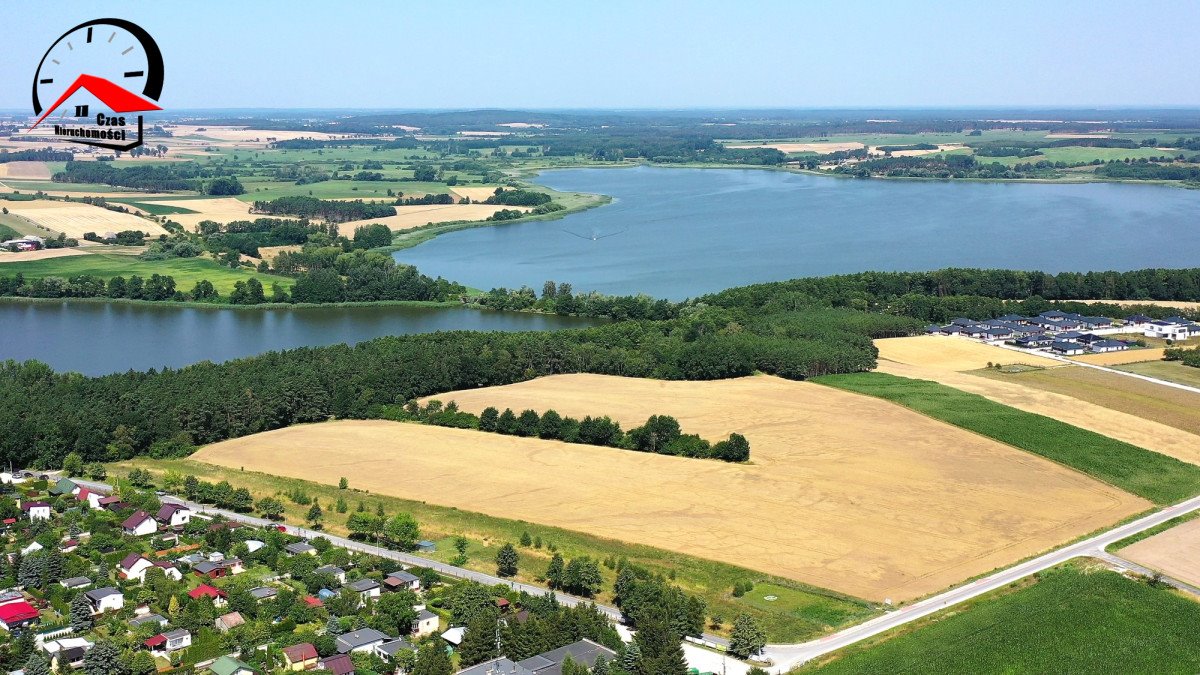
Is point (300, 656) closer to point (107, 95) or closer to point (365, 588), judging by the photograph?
point (365, 588)

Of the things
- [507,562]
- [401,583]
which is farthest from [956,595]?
[401,583]

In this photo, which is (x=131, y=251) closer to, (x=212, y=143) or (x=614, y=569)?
(x=614, y=569)

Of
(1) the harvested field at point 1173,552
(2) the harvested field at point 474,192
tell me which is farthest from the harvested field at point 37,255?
(1) the harvested field at point 1173,552

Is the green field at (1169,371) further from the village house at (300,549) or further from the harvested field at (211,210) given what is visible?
the harvested field at (211,210)

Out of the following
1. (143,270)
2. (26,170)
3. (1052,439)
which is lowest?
(1052,439)

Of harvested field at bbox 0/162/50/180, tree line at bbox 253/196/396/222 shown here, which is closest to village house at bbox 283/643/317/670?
tree line at bbox 253/196/396/222
